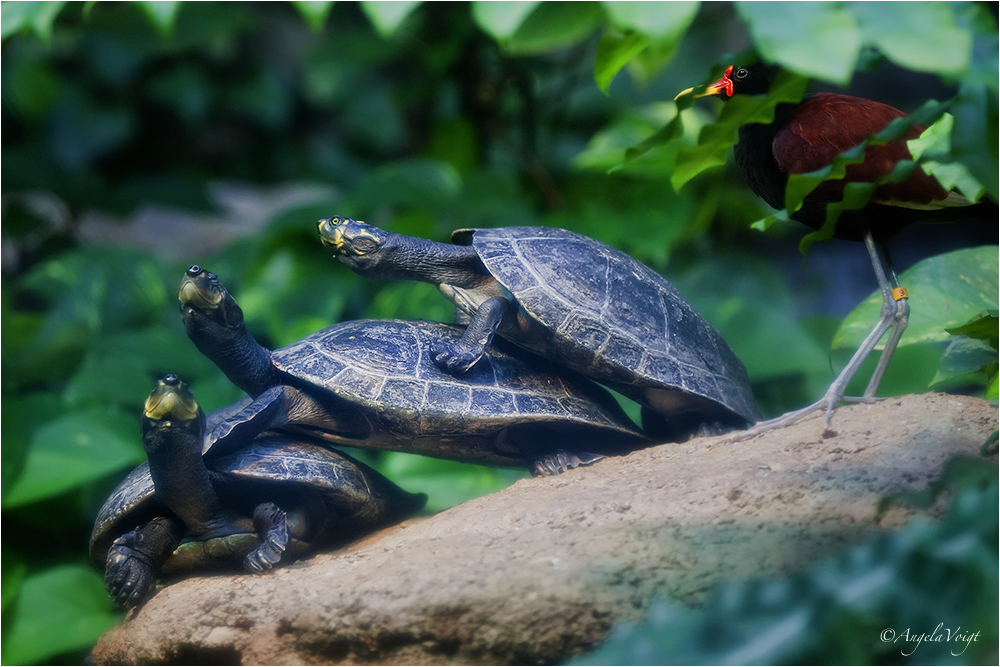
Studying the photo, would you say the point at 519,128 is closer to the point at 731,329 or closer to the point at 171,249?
the point at 731,329

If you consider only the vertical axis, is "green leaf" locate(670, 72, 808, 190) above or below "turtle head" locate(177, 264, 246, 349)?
above

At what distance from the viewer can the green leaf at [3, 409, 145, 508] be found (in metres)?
1.78

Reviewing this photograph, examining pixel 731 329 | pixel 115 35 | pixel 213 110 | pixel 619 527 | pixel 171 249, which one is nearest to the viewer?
pixel 619 527

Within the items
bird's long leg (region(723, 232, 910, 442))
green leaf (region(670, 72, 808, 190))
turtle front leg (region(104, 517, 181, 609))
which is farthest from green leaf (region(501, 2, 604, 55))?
turtle front leg (region(104, 517, 181, 609))

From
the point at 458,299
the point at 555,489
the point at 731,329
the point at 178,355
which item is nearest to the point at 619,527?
the point at 555,489

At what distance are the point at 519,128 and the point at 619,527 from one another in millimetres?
2284

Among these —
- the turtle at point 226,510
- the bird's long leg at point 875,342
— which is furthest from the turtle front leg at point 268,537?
the bird's long leg at point 875,342

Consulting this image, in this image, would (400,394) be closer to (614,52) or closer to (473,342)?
(473,342)

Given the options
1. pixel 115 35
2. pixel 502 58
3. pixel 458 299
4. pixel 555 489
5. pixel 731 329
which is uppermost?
pixel 115 35

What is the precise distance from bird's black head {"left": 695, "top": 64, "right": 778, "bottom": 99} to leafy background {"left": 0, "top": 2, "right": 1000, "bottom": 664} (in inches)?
4.5

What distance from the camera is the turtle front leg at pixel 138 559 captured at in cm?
107

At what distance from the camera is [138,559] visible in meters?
1.09

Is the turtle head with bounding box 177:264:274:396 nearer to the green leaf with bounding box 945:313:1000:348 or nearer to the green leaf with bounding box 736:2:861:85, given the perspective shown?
the green leaf with bounding box 736:2:861:85

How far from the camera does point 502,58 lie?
2.81 meters
